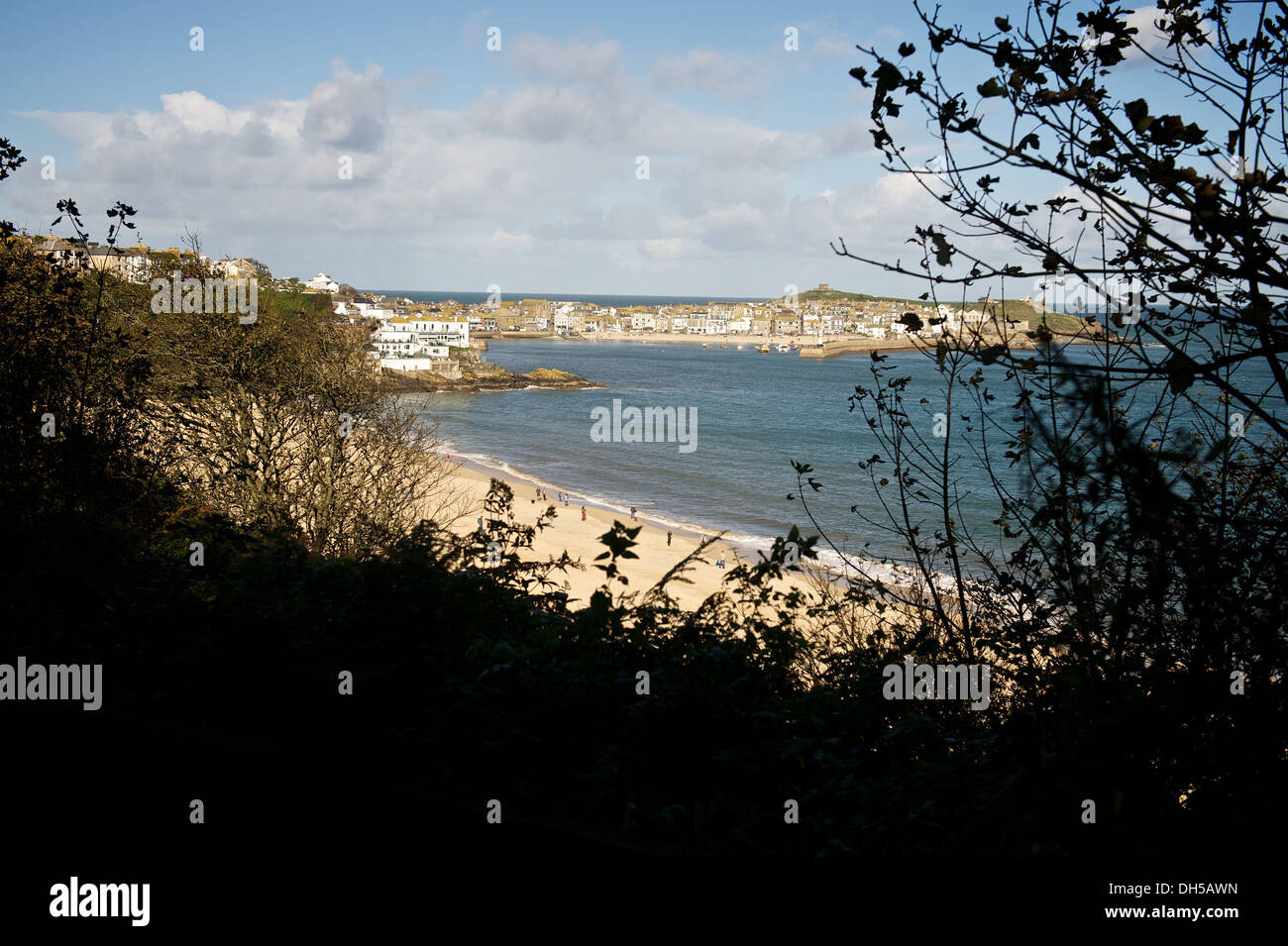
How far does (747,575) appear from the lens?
3.61 m

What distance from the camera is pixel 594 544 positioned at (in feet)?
84.4

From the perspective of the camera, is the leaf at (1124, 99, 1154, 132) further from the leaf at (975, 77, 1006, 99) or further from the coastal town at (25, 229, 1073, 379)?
the coastal town at (25, 229, 1073, 379)

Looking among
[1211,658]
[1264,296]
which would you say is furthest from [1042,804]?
[1264,296]

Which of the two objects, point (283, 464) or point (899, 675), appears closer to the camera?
point (899, 675)

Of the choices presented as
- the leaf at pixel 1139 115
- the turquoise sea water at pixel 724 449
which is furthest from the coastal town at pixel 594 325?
the leaf at pixel 1139 115

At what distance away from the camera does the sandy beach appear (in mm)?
20328

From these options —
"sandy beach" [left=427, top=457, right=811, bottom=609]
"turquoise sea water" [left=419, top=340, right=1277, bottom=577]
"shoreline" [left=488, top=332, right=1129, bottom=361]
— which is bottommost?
"sandy beach" [left=427, top=457, right=811, bottom=609]

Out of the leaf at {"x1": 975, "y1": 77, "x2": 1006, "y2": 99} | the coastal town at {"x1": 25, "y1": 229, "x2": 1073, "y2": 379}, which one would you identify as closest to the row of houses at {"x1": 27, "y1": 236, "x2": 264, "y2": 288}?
the coastal town at {"x1": 25, "y1": 229, "x2": 1073, "y2": 379}

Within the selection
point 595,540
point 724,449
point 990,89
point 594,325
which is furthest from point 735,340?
point 990,89

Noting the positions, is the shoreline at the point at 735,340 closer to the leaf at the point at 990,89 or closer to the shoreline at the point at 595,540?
the shoreline at the point at 595,540

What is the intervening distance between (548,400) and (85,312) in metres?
64.9

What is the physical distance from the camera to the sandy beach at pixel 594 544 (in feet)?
66.7

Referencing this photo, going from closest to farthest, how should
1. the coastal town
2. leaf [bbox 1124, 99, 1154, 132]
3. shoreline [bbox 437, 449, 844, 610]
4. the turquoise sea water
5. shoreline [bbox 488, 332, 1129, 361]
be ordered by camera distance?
leaf [bbox 1124, 99, 1154, 132]
shoreline [bbox 437, 449, 844, 610]
the turquoise sea water
the coastal town
shoreline [bbox 488, 332, 1129, 361]
